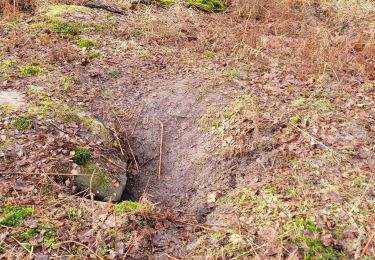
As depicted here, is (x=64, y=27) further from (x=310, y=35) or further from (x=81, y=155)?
(x=310, y=35)

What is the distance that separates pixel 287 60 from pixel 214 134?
2.48 meters

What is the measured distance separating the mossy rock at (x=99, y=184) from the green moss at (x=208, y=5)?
223 inches

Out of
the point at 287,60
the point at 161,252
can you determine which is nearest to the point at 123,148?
the point at 161,252

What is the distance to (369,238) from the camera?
3.27 meters

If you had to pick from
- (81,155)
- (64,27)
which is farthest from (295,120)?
(64,27)

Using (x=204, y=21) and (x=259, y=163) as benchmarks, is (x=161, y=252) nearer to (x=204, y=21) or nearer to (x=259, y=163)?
(x=259, y=163)

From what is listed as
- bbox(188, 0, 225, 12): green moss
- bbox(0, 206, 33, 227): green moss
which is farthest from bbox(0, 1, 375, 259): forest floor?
bbox(188, 0, 225, 12): green moss

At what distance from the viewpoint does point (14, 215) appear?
3.47m

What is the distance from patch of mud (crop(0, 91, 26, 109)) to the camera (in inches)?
187

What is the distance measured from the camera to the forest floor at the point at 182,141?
11.3 feet

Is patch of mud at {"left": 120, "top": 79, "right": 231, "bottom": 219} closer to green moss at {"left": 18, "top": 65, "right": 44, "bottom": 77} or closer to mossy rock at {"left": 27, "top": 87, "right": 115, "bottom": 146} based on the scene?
mossy rock at {"left": 27, "top": 87, "right": 115, "bottom": 146}

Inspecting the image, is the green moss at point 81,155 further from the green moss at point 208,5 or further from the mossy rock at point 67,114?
the green moss at point 208,5

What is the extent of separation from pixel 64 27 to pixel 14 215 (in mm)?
4752

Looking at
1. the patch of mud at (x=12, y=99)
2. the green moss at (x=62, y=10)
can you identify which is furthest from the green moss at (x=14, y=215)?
the green moss at (x=62, y=10)
